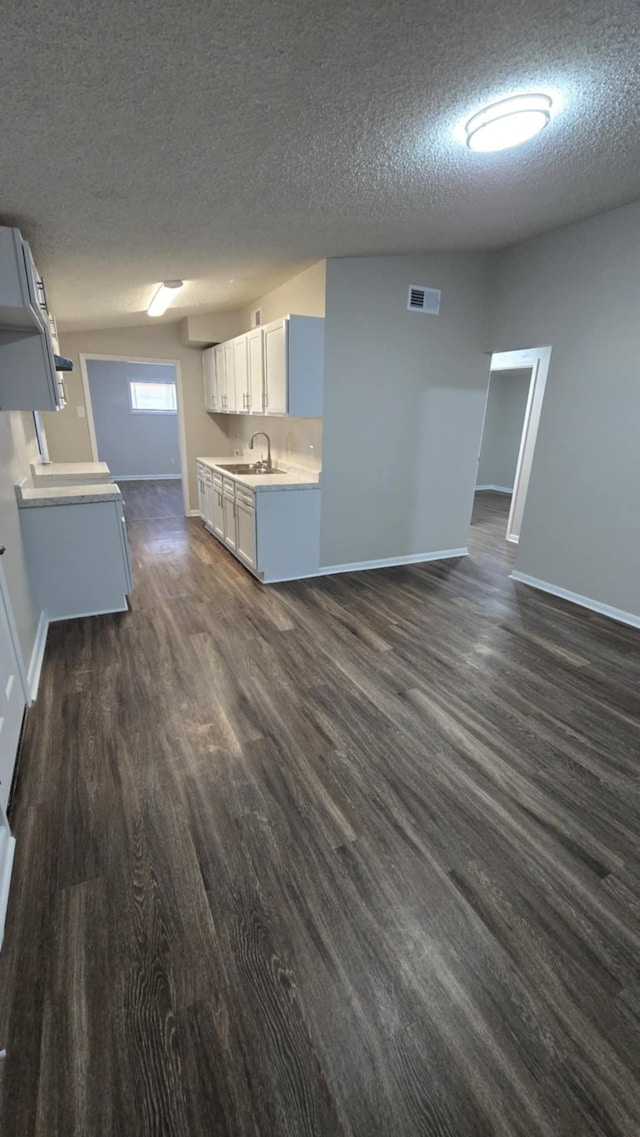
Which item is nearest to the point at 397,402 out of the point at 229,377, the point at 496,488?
the point at 229,377

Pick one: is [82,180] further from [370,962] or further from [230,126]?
[370,962]

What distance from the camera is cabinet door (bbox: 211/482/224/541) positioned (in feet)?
16.8

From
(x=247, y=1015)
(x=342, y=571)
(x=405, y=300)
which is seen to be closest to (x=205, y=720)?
(x=247, y=1015)

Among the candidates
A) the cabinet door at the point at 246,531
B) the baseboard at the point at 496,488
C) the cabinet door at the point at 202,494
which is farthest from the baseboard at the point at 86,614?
the baseboard at the point at 496,488

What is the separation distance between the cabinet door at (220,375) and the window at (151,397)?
14.4 ft

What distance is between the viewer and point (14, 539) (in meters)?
2.71

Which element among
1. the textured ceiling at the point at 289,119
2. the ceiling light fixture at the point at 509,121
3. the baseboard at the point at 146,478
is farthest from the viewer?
the baseboard at the point at 146,478

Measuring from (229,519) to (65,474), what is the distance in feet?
5.07

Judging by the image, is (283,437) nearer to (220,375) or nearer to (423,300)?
(220,375)

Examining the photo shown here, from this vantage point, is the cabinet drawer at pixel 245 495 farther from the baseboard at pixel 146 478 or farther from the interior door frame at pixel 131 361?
the baseboard at pixel 146 478

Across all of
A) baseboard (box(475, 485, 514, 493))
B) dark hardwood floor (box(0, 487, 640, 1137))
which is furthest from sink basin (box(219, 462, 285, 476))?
baseboard (box(475, 485, 514, 493))

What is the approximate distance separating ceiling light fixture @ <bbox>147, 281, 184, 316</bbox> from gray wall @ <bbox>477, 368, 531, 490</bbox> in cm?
599

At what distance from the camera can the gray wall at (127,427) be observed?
9164 mm

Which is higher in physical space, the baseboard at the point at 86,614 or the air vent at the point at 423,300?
the air vent at the point at 423,300
